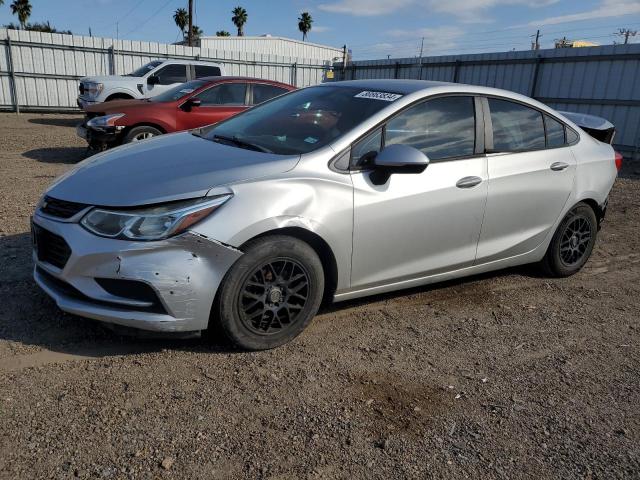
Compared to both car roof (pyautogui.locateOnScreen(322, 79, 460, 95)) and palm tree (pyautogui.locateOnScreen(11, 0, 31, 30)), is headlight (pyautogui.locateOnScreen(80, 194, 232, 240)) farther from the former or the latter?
palm tree (pyautogui.locateOnScreen(11, 0, 31, 30))

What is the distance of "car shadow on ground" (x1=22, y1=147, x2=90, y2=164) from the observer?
9.64 m

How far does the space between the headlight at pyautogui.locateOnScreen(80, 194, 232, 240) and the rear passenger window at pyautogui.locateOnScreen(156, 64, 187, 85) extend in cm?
1236

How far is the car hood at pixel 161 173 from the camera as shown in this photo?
3016mm

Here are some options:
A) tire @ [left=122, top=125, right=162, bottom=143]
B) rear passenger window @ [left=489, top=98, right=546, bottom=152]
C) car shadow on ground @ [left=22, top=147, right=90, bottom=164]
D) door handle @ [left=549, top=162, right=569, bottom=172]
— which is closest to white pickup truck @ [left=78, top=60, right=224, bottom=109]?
car shadow on ground @ [left=22, top=147, right=90, bottom=164]

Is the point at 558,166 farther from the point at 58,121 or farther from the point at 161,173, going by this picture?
the point at 58,121

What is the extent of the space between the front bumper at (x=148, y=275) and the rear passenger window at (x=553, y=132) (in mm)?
3040

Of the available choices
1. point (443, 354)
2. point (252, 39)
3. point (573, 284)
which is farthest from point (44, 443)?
point (252, 39)

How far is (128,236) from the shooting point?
291 cm

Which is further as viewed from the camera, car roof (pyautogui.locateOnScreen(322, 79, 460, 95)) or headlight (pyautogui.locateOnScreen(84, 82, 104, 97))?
headlight (pyautogui.locateOnScreen(84, 82, 104, 97))

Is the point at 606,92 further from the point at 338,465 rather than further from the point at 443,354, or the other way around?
the point at 338,465

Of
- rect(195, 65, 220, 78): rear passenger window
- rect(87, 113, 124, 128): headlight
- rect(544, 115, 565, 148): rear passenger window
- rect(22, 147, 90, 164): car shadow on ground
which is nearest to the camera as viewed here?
rect(544, 115, 565, 148): rear passenger window

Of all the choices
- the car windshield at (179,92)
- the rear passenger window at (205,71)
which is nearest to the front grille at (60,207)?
the car windshield at (179,92)

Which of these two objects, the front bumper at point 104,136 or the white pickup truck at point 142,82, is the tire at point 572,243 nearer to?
the front bumper at point 104,136

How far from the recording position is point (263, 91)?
32.9ft
